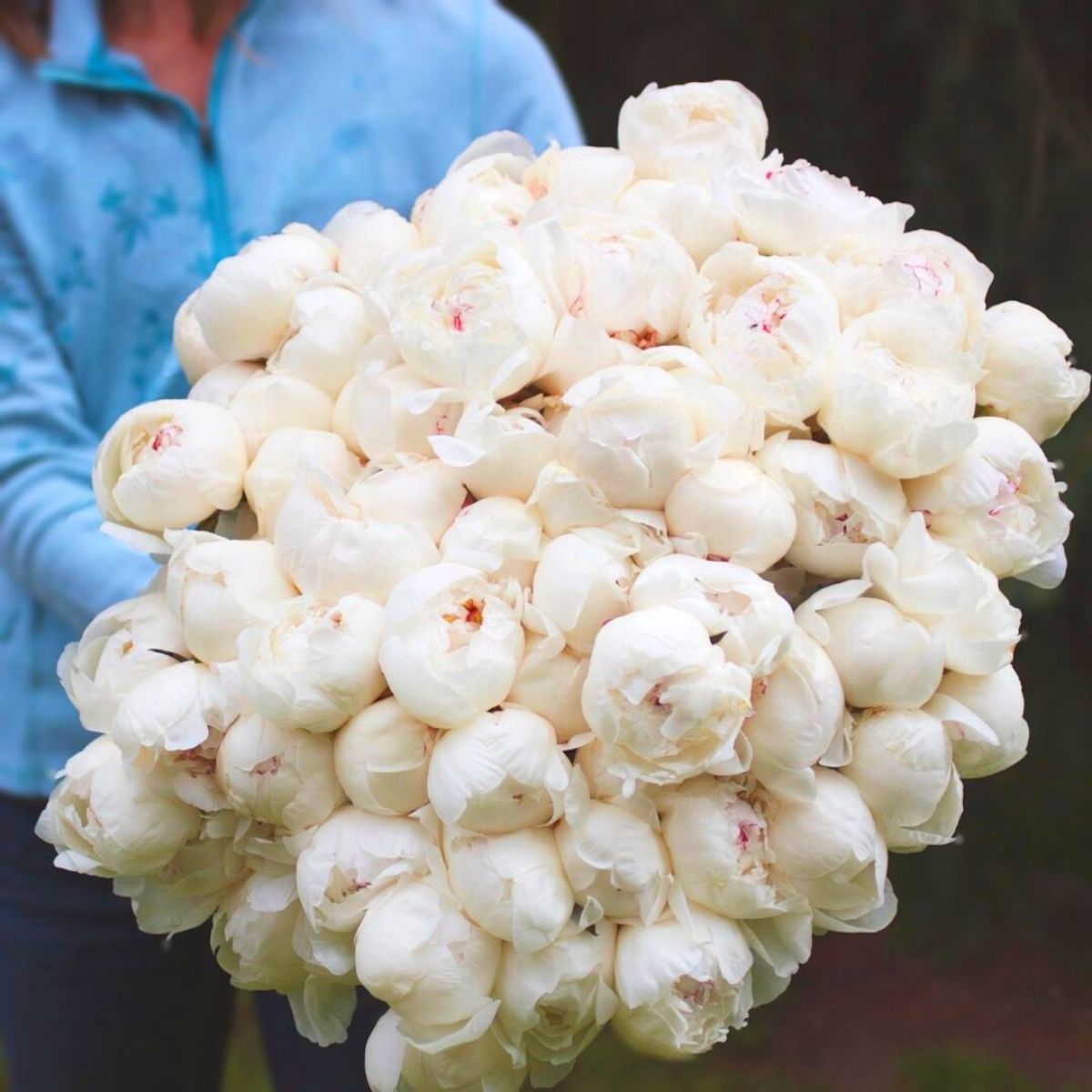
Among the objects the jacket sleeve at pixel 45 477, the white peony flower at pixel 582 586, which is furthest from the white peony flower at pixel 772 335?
Answer: the jacket sleeve at pixel 45 477

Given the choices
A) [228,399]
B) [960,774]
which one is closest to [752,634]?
[960,774]

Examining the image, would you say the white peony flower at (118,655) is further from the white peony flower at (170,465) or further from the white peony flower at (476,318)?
the white peony flower at (476,318)

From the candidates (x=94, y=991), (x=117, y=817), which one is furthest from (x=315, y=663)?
(x=94, y=991)

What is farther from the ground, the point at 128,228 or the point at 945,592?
the point at 945,592

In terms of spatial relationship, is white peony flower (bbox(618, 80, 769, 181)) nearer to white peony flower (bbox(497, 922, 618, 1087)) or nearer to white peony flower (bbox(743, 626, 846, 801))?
white peony flower (bbox(743, 626, 846, 801))

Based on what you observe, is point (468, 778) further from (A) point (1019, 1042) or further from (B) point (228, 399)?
(A) point (1019, 1042)

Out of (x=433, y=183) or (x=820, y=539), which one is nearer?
(x=820, y=539)

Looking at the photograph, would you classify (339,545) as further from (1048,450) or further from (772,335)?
(1048,450)
